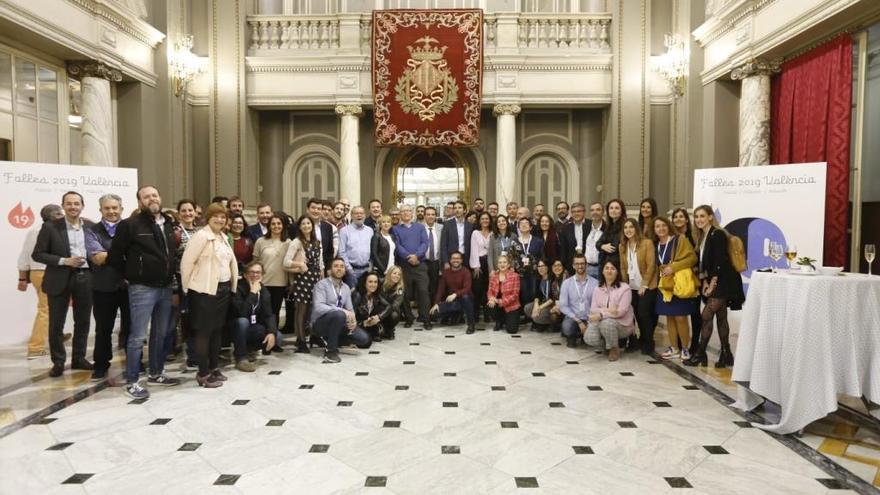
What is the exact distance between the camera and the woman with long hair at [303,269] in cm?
545

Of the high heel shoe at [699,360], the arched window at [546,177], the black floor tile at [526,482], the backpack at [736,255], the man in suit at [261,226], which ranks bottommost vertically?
the black floor tile at [526,482]

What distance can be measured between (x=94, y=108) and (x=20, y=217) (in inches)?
91.9

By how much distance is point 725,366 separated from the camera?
195 inches

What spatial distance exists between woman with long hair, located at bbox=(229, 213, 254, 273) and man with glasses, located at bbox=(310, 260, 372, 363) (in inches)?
32.5

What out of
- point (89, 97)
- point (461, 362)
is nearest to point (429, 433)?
point (461, 362)

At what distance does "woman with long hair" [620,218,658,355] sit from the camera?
5.36m

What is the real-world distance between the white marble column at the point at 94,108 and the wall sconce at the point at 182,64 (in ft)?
4.35

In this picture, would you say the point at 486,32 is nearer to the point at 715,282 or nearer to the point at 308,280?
the point at 308,280

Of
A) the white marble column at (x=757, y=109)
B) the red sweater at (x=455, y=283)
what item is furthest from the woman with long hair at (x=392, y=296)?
the white marble column at (x=757, y=109)

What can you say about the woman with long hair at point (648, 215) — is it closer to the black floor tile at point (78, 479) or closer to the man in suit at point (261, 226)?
the man in suit at point (261, 226)

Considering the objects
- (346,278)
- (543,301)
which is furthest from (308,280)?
(543,301)

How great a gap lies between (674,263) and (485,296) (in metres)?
2.75

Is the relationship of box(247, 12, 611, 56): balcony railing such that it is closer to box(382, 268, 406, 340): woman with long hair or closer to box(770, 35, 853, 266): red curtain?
box(770, 35, 853, 266): red curtain

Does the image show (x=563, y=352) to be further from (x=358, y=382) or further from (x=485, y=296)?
(x=358, y=382)
